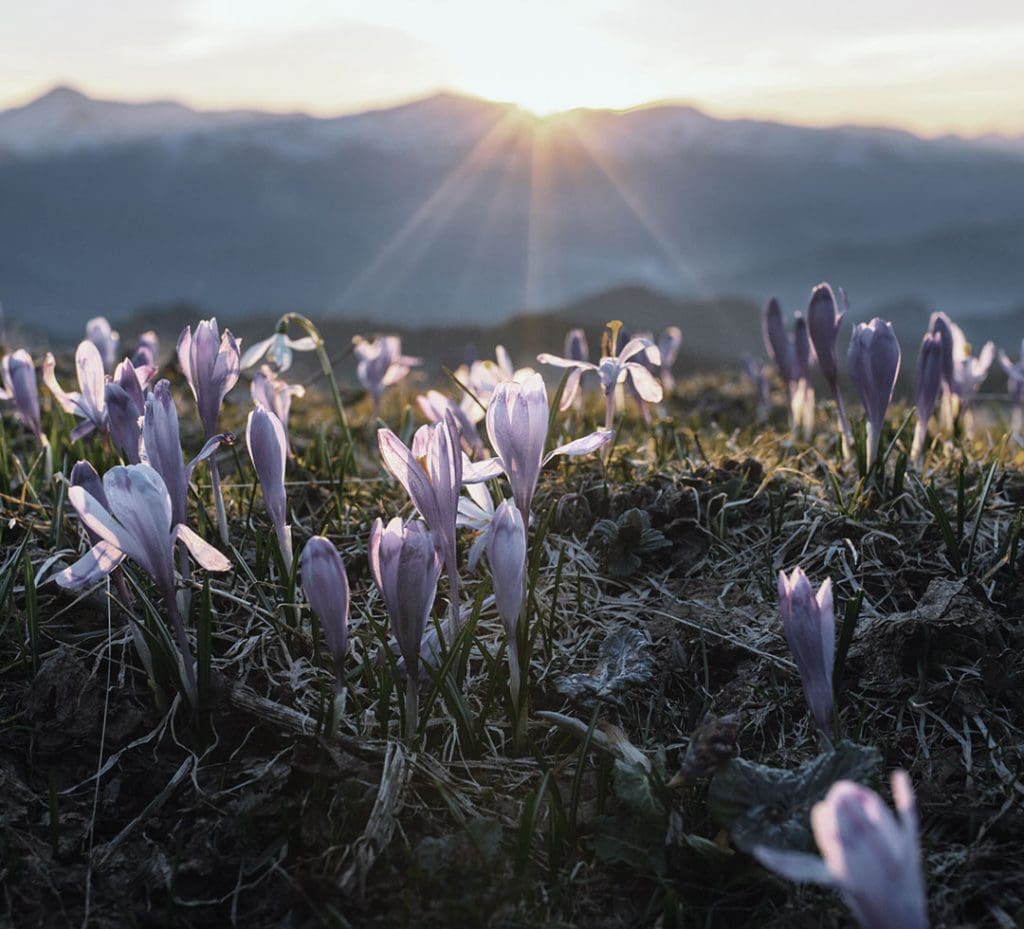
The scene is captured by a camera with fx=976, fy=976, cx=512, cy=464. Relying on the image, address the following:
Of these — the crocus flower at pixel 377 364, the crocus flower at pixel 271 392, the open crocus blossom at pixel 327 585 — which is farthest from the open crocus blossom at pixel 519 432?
the crocus flower at pixel 377 364

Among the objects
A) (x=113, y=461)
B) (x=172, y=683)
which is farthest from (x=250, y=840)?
(x=113, y=461)

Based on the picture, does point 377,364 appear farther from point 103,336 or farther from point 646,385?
point 646,385

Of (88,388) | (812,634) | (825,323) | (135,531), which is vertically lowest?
(812,634)

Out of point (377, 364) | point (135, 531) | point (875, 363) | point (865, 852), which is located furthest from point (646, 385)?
point (377, 364)

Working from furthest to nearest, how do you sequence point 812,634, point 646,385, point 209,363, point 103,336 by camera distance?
1. point 103,336
2. point 646,385
3. point 209,363
4. point 812,634

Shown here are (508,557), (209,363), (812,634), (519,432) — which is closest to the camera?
(812,634)

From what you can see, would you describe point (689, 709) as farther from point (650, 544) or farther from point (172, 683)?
point (172, 683)

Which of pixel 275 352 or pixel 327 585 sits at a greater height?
pixel 275 352
